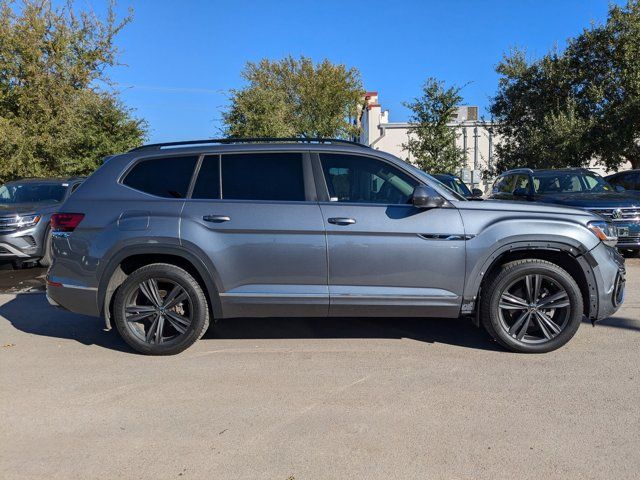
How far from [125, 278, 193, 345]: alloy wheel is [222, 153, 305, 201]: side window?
993mm

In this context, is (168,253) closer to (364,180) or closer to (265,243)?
(265,243)

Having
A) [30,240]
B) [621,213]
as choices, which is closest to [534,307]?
[621,213]

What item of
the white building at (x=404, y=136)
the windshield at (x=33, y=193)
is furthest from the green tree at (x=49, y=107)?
the white building at (x=404, y=136)

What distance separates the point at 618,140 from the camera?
18.7m

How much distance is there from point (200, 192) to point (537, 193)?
7487 millimetres

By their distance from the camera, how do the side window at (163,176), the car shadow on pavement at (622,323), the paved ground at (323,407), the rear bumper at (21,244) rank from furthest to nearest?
the rear bumper at (21,244) → the car shadow on pavement at (622,323) → the side window at (163,176) → the paved ground at (323,407)

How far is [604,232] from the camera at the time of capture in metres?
4.75

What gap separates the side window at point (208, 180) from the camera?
477cm

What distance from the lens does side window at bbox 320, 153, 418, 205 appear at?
15.4ft

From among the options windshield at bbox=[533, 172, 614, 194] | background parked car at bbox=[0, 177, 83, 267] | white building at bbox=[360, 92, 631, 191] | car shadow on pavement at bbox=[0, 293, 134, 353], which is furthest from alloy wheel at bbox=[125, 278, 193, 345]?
white building at bbox=[360, 92, 631, 191]

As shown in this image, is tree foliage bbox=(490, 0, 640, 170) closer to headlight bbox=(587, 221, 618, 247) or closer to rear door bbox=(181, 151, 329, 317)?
headlight bbox=(587, 221, 618, 247)

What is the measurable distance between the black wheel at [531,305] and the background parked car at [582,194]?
4748 millimetres

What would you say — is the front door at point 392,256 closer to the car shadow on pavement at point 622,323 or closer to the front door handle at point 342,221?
the front door handle at point 342,221

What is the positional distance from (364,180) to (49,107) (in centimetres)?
1449
